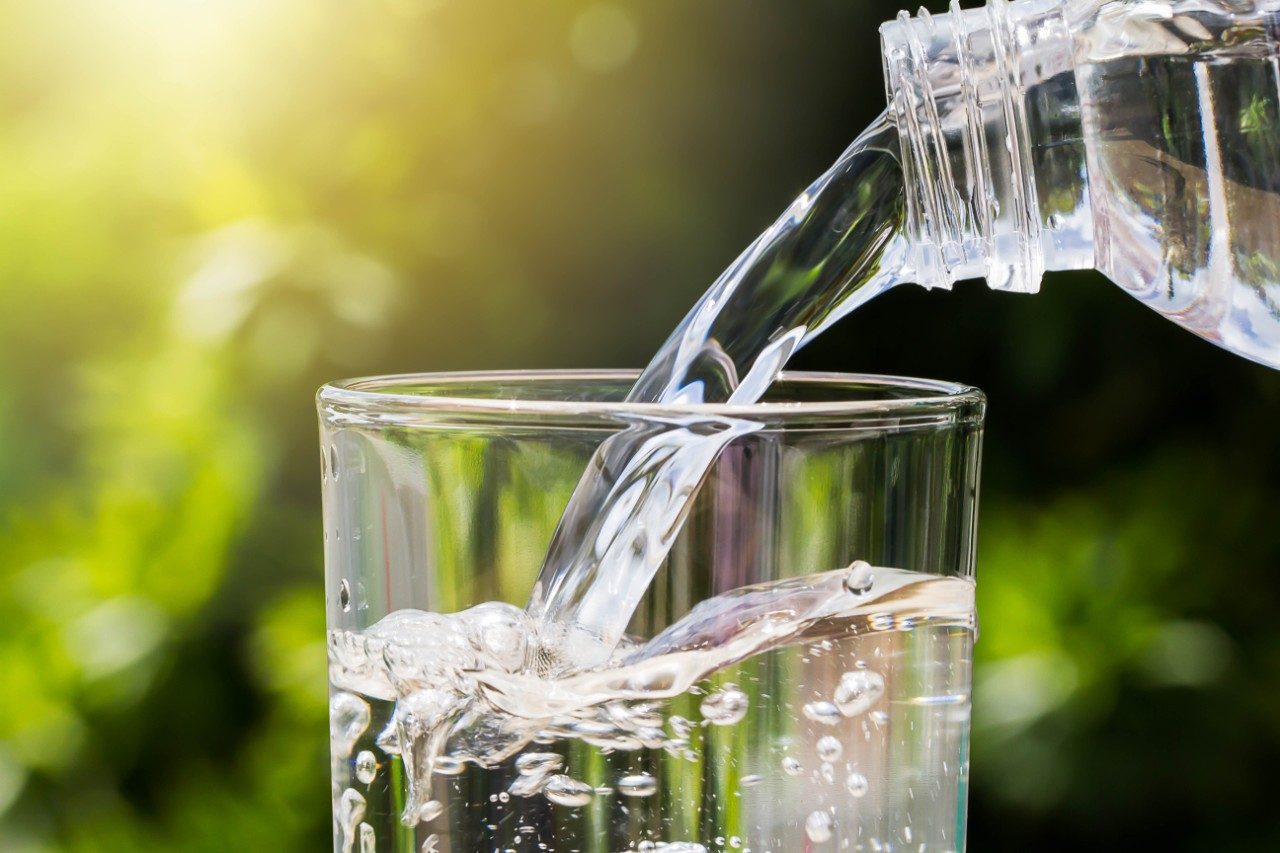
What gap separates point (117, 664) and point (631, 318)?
17.4 inches

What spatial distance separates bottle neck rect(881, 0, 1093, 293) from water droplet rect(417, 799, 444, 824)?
8.3 inches

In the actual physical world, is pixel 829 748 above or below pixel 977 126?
below

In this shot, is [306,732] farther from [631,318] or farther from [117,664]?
[631,318]

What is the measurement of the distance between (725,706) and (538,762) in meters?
0.05

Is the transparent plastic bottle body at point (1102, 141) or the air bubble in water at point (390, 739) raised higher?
the transparent plastic bottle body at point (1102, 141)

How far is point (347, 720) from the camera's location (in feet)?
1.22

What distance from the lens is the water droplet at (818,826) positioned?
1.09 ft

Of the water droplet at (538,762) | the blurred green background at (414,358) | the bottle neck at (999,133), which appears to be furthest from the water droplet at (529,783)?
the blurred green background at (414,358)

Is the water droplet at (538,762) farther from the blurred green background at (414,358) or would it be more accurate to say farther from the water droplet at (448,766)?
the blurred green background at (414,358)

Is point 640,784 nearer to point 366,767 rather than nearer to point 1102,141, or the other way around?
point 366,767

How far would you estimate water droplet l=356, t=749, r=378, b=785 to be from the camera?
36 centimetres

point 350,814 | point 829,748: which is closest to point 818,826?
point 829,748

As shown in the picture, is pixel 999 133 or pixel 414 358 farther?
pixel 414 358

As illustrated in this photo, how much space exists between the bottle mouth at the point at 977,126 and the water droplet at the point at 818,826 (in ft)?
0.54
